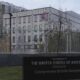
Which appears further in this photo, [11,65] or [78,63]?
[11,65]

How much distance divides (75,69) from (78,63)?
0.75 ft

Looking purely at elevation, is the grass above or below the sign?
below

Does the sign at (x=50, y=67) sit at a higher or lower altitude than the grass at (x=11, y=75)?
higher

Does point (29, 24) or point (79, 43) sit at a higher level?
point (29, 24)

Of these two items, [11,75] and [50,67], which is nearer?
[50,67]

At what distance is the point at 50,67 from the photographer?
891 centimetres

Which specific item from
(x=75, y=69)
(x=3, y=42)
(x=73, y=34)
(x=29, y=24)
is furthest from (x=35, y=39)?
(x=75, y=69)

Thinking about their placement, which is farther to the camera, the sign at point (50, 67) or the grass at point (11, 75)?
the grass at point (11, 75)

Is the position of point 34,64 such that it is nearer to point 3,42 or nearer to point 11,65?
point 11,65

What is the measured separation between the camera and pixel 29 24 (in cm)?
7594

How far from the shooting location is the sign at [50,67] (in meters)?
8.77

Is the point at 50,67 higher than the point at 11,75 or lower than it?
higher

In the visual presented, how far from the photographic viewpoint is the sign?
877cm

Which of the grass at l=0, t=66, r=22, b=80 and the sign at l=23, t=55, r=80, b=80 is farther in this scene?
the grass at l=0, t=66, r=22, b=80
